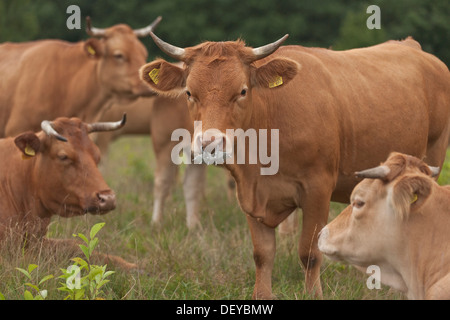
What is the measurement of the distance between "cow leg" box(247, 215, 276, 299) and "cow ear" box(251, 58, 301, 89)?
3.43 feet

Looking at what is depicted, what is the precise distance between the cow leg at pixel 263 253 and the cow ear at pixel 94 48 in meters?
4.44

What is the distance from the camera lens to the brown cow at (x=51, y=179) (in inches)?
248

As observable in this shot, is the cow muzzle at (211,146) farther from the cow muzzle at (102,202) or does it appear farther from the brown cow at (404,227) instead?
the cow muzzle at (102,202)

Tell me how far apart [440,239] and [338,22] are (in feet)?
87.8

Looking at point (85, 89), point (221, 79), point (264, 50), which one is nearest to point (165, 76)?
point (221, 79)

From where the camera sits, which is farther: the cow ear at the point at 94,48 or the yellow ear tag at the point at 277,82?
the cow ear at the point at 94,48

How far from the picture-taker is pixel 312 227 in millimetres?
5637

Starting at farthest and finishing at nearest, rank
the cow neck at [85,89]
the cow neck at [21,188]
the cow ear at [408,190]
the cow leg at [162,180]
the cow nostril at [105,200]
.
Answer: the cow neck at [85,89] < the cow leg at [162,180] < the cow neck at [21,188] < the cow nostril at [105,200] < the cow ear at [408,190]

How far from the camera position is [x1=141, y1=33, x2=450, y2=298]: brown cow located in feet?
17.1

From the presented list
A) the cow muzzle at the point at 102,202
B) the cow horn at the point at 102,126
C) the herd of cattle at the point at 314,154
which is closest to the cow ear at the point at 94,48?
the cow horn at the point at 102,126

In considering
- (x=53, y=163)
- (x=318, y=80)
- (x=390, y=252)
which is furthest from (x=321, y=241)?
(x=53, y=163)

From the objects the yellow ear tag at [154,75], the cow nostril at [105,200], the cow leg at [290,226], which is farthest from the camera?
the cow leg at [290,226]

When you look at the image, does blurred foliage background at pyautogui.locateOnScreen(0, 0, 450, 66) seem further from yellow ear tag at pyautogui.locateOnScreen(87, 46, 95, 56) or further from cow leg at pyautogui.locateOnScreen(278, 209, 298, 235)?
cow leg at pyautogui.locateOnScreen(278, 209, 298, 235)

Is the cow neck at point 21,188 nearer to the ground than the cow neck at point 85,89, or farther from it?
nearer to the ground
